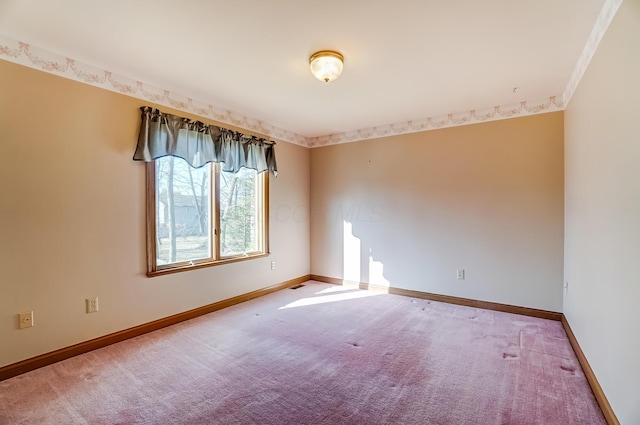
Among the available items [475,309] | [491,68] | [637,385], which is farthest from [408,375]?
[491,68]

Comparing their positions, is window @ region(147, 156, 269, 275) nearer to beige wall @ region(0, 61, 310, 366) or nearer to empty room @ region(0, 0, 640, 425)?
empty room @ region(0, 0, 640, 425)

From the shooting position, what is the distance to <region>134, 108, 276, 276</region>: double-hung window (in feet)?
9.84

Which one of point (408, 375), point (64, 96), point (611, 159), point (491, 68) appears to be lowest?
point (408, 375)

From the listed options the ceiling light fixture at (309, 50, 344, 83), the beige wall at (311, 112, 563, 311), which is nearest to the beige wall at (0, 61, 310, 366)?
the ceiling light fixture at (309, 50, 344, 83)

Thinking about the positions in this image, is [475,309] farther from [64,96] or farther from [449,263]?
[64,96]

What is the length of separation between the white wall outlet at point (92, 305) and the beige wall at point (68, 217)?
0.04m

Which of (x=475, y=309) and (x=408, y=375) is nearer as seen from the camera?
(x=408, y=375)

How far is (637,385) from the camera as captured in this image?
141 cm

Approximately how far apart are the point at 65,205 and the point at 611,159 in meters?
3.93

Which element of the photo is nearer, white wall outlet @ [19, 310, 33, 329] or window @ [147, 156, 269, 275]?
white wall outlet @ [19, 310, 33, 329]

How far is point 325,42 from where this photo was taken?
7.20ft

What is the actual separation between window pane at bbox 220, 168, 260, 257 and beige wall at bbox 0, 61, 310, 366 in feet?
2.60

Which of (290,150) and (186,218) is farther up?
(290,150)

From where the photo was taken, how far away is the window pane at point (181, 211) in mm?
3111
